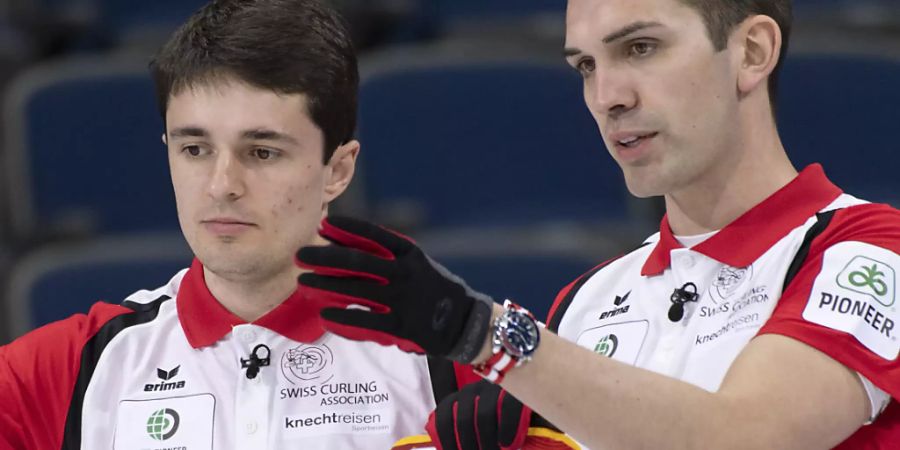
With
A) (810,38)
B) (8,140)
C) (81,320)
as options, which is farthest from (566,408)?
(8,140)

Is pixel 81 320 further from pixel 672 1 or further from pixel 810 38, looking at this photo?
pixel 810 38

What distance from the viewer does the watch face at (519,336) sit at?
187 centimetres

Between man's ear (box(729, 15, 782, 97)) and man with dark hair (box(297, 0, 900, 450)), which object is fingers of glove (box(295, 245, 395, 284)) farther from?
man's ear (box(729, 15, 782, 97))

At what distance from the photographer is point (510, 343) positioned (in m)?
1.87

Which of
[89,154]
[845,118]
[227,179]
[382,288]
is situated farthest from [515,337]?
[89,154]

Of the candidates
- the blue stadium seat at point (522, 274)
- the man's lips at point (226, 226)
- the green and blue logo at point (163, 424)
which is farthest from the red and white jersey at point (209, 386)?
the blue stadium seat at point (522, 274)

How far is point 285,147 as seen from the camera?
2.51 meters

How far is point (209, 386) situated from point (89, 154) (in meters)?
2.25

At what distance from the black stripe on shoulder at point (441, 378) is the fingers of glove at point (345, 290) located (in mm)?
726

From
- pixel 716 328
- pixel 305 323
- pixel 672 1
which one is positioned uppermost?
pixel 672 1

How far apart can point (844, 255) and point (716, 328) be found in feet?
0.78

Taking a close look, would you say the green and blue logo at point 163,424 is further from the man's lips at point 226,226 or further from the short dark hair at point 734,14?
the short dark hair at point 734,14

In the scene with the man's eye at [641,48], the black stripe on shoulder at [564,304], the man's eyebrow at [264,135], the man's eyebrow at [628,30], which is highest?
the man's eyebrow at [628,30]

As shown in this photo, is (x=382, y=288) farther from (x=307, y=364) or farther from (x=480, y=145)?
(x=480, y=145)
